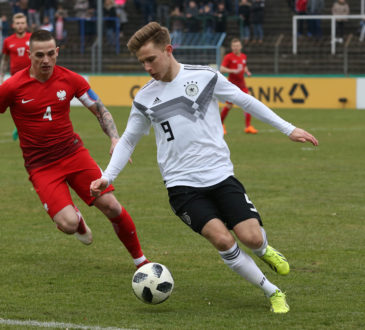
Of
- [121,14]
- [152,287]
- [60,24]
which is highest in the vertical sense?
[121,14]

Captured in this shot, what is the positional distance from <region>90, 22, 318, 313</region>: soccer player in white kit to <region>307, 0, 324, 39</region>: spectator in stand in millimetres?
23282

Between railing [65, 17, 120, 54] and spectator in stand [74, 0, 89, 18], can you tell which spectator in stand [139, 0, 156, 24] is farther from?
spectator in stand [74, 0, 89, 18]

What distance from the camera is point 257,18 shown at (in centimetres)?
2934

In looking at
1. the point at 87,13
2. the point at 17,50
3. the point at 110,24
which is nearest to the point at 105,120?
the point at 17,50

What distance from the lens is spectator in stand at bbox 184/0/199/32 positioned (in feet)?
96.7

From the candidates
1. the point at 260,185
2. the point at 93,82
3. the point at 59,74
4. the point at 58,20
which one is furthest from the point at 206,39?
the point at 59,74

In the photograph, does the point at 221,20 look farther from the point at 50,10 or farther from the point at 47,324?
the point at 47,324

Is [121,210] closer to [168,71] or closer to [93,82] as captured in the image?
[168,71]

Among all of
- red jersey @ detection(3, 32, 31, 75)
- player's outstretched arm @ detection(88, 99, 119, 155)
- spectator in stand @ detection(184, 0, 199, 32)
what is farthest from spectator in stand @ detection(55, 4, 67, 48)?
player's outstretched arm @ detection(88, 99, 119, 155)

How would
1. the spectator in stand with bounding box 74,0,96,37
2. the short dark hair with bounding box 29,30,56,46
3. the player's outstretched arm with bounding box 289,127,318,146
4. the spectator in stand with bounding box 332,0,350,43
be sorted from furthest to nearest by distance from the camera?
the spectator in stand with bounding box 74,0,96,37 < the spectator in stand with bounding box 332,0,350,43 < the short dark hair with bounding box 29,30,56,46 < the player's outstretched arm with bounding box 289,127,318,146

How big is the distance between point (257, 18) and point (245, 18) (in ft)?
1.40

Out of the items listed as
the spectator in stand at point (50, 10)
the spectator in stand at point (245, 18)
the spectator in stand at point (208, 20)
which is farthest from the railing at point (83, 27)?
the spectator in stand at point (245, 18)

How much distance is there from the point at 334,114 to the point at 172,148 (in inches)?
698

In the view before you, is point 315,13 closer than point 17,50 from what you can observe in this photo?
No
